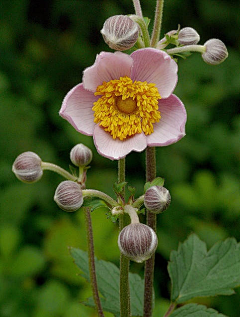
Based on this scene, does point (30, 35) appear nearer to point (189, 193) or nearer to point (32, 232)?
point (32, 232)

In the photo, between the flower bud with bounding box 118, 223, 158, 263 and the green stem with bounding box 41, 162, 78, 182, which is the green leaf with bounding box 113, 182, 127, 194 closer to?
the flower bud with bounding box 118, 223, 158, 263

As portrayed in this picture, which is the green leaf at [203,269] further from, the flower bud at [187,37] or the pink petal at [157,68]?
the flower bud at [187,37]

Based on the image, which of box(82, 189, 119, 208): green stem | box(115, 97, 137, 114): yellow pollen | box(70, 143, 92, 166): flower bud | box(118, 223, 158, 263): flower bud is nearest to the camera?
box(118, 223, 158, 263): flower bud

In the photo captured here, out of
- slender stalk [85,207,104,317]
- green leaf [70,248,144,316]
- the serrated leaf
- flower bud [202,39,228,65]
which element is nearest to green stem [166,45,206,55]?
flower bud [202,39,228,65]

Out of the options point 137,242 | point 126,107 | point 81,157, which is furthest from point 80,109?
point 137,242

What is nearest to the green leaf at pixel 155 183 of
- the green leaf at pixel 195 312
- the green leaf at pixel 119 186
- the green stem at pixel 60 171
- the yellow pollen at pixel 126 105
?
the green leaf at pixel 119 186

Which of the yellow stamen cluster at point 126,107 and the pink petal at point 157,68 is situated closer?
the pink petal at point 157,68
